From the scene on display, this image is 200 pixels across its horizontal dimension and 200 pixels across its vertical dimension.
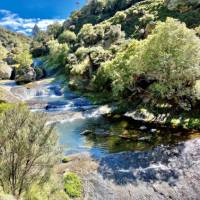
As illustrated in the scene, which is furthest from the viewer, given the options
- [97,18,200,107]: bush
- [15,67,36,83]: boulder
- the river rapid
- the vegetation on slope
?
[15,67,36,83]: boulder

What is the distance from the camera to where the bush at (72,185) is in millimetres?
30100

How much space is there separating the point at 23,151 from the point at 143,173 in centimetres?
1584

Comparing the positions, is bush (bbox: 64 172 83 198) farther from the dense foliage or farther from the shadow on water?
the dense foliage

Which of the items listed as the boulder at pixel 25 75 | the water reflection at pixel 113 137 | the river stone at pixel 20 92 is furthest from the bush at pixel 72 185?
the boulder at pixel 25 75

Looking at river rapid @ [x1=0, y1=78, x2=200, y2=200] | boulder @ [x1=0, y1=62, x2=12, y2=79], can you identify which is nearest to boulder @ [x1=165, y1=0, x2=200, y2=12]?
boulder @ [x1=0, y1=62, x2=12, y2=79]

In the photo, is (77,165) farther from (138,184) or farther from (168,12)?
(168,12)

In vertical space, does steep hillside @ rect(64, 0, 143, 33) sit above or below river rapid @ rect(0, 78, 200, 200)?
above

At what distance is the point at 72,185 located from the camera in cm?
3075

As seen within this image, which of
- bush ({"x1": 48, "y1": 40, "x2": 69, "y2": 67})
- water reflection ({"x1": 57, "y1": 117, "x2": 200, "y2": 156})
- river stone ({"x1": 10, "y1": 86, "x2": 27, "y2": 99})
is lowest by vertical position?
river stone ({"x1": 10, "y1": 86, "x2": 27, "y2": 99})

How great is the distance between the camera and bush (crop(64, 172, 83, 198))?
98.8 feet

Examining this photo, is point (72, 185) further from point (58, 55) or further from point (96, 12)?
point (96, 12)

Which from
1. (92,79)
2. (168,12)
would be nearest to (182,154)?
(92,79)

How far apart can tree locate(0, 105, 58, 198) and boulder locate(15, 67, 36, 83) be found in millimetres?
82999

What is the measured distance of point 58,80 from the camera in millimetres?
103375
